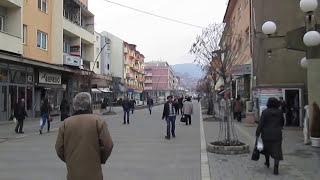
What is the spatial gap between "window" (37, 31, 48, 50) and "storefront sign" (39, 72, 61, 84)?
2125mm

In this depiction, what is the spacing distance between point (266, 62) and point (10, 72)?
16057 mm

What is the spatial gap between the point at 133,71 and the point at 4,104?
97.8m

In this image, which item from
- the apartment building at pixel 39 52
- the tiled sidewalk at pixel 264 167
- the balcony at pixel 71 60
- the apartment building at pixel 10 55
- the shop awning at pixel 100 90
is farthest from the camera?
the shop awning at pixel 100 90

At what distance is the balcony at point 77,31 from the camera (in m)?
45.6

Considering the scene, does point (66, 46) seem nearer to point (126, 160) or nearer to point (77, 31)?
point (77, 31)

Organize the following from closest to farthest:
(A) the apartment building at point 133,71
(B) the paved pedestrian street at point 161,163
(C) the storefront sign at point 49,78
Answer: (B) the paved pedestrian street at point 161,163 < (C) the storefront sign at point 49,78 < (A) the apartment building at point 133,71

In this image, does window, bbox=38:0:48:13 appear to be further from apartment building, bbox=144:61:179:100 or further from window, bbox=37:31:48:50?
apartment building, bbox=144:61:179:100

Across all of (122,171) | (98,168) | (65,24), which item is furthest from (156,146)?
(65,24)

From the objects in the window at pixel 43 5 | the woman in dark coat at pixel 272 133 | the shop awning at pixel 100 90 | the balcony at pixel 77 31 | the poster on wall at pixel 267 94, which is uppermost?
the window at pixel 43 5

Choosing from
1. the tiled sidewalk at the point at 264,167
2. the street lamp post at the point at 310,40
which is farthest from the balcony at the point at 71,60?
the tiled sidewalk at the point at 264,167

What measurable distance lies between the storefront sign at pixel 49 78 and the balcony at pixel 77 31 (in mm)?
4492

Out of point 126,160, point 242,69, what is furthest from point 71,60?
point 126,160

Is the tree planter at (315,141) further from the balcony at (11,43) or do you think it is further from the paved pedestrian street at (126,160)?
the balcony at (11,43)

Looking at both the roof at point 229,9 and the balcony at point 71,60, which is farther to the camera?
the roof at point 229,9
